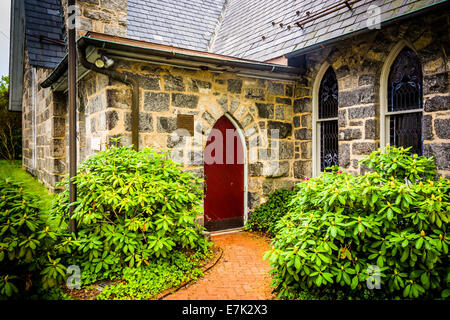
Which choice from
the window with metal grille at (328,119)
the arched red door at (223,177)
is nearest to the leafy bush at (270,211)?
the arched red door at (223,177)

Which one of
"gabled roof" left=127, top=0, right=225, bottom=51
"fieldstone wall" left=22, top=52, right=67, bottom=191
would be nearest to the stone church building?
"fieldstone wall" left=22, top=52, right=67, bottom=191

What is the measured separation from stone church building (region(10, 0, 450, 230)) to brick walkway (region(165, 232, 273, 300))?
58.8 inches

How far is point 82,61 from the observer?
17.1ft

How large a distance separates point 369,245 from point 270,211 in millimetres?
3238

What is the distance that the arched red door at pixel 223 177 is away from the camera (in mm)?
6691

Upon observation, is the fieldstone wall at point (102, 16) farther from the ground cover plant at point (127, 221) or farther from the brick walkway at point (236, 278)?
the brick walkway at point (236, 278)

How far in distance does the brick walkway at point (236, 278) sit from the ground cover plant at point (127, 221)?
13.9 inches

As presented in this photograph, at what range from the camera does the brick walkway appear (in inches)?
154

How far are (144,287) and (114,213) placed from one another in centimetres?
118

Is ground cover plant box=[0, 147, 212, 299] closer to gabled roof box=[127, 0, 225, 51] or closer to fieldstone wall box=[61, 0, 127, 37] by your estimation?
fieldstone wall box=[61, 0, 127, 37]
